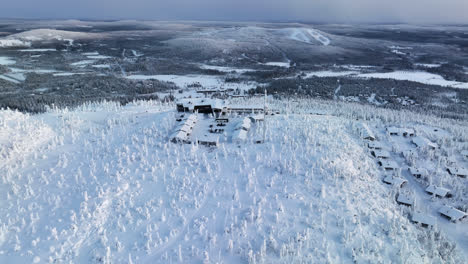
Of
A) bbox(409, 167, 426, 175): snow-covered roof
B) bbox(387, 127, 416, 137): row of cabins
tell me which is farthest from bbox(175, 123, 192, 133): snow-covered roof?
bbox(387, 127, 416, 137): row of cabins

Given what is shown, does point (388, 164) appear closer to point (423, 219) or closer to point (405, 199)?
point (405, 199)

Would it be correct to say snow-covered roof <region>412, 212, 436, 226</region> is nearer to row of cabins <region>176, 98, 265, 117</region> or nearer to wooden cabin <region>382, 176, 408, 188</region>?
wooden cabin <region>382, 176, 408, 188</region>

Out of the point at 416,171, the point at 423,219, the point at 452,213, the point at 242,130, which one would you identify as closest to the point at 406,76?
the point at 416,171

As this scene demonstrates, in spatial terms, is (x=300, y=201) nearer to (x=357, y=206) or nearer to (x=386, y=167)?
(x=357, y=206)

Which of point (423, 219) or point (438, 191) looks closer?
point (423, 219)

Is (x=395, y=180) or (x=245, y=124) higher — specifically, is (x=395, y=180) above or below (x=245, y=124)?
below

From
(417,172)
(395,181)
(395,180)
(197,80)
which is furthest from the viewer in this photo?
(197,80)

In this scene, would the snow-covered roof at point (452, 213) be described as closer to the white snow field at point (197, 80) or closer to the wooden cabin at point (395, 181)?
the wooden cabin at point (395, 181)

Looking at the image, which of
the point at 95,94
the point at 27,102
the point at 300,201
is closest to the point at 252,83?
the point at 95,94
